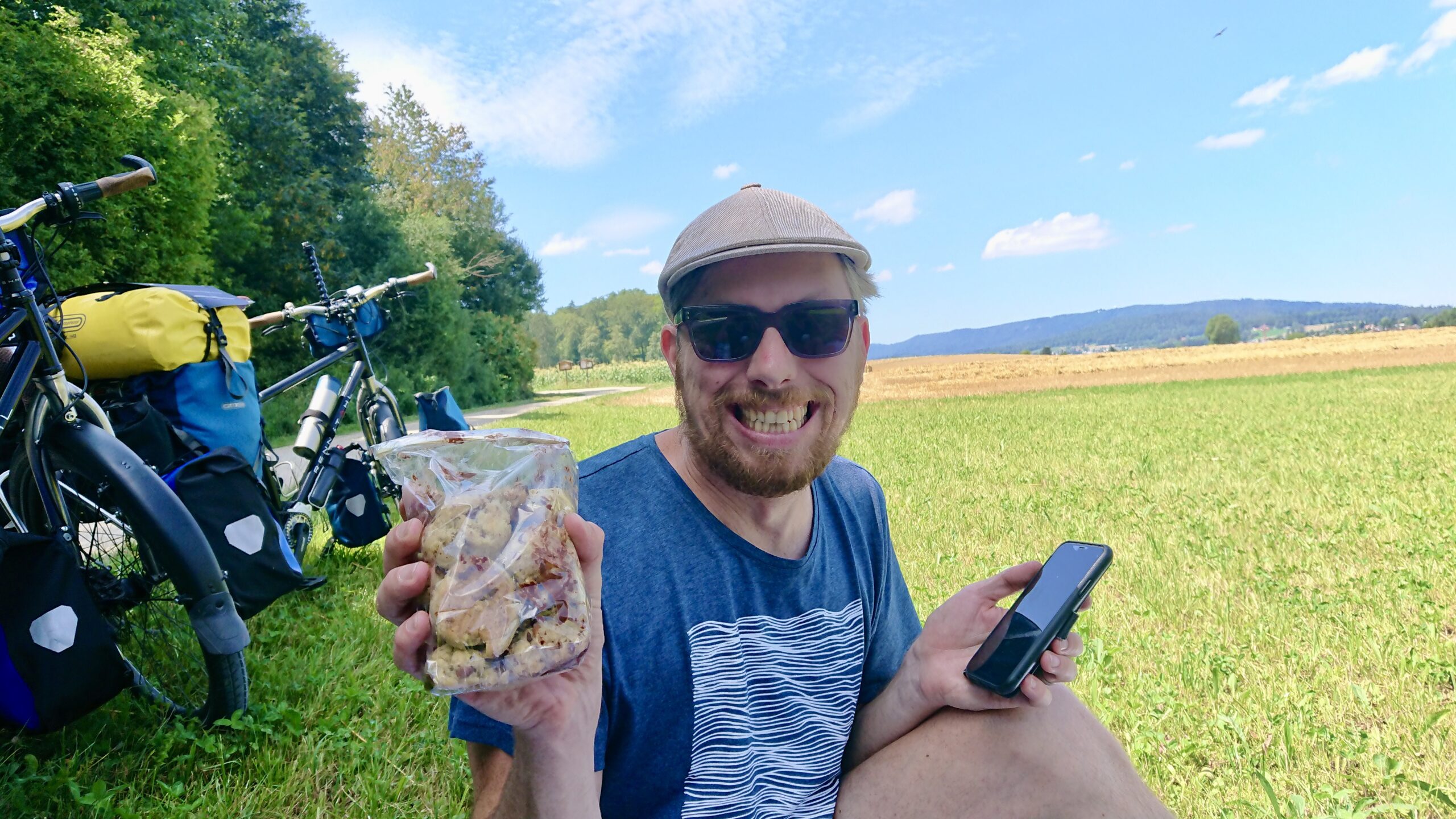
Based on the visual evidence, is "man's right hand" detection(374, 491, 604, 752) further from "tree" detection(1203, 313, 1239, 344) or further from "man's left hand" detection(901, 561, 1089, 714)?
"tree" detection(1203, 313, 1239, 344)

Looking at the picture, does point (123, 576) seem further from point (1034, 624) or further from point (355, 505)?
point (1034, 624)

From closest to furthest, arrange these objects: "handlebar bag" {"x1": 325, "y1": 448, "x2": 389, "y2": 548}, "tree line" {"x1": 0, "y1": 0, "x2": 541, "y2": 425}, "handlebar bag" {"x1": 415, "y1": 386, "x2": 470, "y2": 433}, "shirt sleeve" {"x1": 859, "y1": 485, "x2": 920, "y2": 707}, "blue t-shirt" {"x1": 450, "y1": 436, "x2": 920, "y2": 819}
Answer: "blue t-shirt" {"x1": 450, "y1": 436, "x2": 920, "y2": 819}
"shirt sleeve" {"x1": 859, "y1": 485, "x2": 920, "y2": 707}
"handlebar bag" {"x1": 325, "y1": 448, "x2": 389, "y2": 548}
"handlebar bag" {"x1": 415, "y1": 386, "x2": 470, "y2": 433}
"tree line" {"x1": 0, "y1": 0, "x2": 541, "y2": 425}

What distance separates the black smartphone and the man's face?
1.70 ft

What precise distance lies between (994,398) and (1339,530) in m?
18.7

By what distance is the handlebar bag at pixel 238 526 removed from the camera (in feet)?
8.87

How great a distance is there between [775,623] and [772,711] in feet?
0.60

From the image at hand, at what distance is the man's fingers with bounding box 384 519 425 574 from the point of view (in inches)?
40.9

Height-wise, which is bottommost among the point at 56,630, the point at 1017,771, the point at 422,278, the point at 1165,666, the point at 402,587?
the point at 1165,666

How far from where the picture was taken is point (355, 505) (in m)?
4.57

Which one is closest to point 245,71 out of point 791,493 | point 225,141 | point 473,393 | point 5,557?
point 225,141

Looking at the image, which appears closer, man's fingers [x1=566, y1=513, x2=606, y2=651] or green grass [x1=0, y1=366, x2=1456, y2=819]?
man's fingers [x1=566, y1=513, x2=606, y2=651]

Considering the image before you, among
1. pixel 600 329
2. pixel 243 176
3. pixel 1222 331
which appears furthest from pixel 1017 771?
pixel 1222 331

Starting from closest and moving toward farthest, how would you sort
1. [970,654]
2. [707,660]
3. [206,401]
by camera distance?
[707,660], [970,654], [206,401]

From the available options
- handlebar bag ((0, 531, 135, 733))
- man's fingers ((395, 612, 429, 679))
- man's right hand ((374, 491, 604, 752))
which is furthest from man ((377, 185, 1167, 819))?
handlebar bag ((0, 531, 135, 733))
